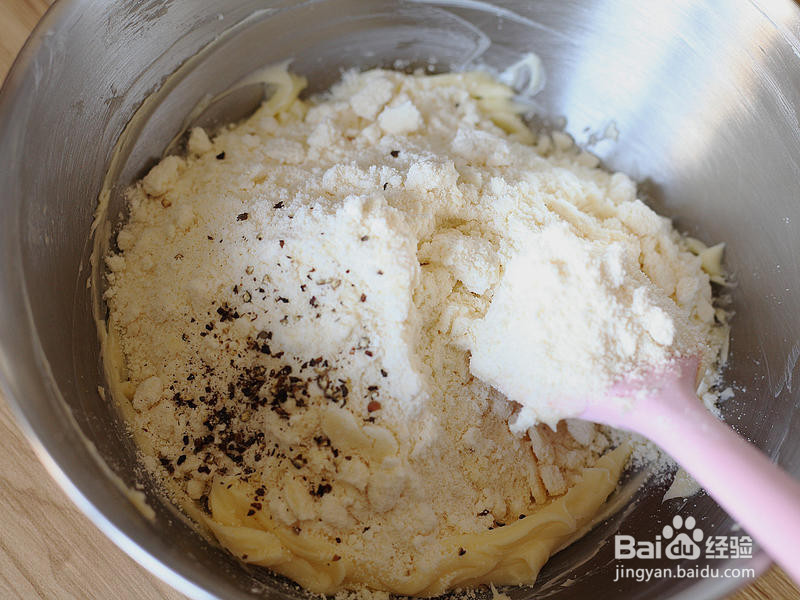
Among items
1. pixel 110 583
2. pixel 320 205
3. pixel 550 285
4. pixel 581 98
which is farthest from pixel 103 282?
pixel 581 98

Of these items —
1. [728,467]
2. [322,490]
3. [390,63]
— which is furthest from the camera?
[390,63]

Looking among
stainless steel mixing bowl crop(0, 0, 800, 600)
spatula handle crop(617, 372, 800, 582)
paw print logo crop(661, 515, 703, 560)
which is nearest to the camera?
spatula handle crop(617, 372, 800, 582)

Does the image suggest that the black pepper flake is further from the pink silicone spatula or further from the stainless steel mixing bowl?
the pink silicone spatula

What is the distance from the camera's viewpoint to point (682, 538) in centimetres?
127

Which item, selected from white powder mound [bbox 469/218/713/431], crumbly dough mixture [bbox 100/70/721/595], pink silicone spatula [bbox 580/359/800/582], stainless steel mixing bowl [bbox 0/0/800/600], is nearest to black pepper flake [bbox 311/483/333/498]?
crumbly dough mixture [bbox 100/70/721/595]

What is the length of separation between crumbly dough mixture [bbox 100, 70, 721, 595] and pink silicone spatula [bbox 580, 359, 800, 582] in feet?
0.26

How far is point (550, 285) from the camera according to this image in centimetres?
121

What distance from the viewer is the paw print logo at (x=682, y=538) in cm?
121

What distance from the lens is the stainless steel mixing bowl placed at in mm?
1098

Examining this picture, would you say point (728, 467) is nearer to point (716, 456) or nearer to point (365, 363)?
point (716, 456)

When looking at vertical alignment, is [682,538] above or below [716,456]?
below

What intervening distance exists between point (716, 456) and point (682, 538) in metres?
0.26

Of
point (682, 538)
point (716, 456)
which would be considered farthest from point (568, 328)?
point (682, 538)

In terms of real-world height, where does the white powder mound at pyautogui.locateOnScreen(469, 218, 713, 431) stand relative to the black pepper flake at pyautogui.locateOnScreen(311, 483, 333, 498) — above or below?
above
